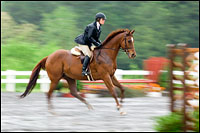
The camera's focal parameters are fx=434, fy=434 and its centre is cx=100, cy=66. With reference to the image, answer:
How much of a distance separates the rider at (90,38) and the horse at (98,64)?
20cm

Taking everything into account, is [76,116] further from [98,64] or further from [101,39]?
[101,39]

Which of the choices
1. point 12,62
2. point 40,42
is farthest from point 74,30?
point 12,62

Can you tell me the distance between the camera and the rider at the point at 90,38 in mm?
11461

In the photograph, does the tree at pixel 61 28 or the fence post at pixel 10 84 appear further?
the tree at pixel 61 28

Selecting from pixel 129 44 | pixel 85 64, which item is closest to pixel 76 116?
pixel 85 64

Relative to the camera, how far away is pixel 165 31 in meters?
37.3

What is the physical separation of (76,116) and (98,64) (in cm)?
201

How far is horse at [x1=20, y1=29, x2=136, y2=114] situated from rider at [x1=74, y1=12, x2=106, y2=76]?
0.66 ft

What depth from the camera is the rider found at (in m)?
11.5

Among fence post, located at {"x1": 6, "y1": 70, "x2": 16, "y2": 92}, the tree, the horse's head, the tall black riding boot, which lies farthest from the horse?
the tree

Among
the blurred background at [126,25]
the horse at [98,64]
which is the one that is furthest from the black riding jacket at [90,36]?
the blurred background at [126,25]

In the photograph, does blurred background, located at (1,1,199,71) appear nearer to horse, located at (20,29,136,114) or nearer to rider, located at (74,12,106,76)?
horse, located at (20,29,136,114)

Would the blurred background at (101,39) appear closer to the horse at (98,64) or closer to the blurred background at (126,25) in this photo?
the blurred background at (126,25)

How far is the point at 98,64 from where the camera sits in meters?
11.8
